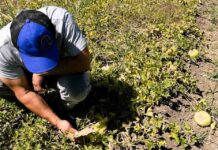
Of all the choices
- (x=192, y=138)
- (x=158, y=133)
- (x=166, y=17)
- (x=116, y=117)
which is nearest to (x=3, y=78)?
(x=116, y=117)

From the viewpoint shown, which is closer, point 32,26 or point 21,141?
point 32,26

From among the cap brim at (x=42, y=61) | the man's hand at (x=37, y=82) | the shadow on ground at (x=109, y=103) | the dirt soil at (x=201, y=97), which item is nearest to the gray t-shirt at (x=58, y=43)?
the man's hand at (x=37, y=82)

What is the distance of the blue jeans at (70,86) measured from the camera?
11.5 ft

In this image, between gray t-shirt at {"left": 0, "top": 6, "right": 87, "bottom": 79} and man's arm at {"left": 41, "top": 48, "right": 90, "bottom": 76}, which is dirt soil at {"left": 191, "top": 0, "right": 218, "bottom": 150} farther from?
gray t-shirt at {"left": 0, "top": 6, "right": 87, "bottom": 79}

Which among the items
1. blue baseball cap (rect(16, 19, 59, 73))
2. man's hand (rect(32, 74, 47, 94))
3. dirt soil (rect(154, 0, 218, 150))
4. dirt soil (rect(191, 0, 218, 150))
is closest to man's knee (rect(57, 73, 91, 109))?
man's hand (rect(32, 74, 47, 94))

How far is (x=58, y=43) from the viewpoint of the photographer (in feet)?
10.5

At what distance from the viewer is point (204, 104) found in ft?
13.3

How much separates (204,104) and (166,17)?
5.78 ft

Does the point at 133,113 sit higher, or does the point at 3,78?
the point at 3,78

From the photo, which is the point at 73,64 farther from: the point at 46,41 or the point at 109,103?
the point at 109,103

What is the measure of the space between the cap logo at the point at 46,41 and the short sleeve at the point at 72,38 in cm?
31

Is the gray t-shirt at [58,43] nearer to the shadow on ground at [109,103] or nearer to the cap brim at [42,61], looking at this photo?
the cap brim at [42,61]

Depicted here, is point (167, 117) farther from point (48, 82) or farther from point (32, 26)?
point (32, 26)

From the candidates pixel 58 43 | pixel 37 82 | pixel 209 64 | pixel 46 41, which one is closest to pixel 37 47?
pixel 46 41
